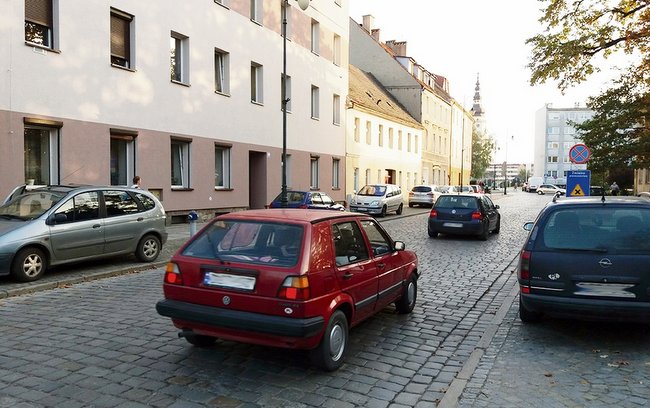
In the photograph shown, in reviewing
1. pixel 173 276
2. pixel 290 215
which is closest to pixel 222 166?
pixel 290 215

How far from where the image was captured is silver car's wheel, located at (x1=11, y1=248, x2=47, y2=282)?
8.45 metres

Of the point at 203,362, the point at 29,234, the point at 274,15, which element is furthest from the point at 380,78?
the point at 203,362

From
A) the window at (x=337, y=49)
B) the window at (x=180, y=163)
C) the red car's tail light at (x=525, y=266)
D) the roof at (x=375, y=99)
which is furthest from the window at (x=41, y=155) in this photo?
the roof at (x=375, y=99)

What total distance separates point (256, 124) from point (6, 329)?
1805 centimetres

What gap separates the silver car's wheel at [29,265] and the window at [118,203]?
157cm

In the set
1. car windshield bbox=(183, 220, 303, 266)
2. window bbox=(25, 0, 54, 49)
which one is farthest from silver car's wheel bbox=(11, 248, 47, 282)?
window bbox=(25, 0, 54, 49)

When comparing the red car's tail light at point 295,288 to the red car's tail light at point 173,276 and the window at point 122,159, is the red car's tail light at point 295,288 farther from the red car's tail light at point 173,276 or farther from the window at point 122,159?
the window at point 122,159

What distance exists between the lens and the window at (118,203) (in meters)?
10.2

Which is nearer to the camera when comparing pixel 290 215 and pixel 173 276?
pixel 173 276

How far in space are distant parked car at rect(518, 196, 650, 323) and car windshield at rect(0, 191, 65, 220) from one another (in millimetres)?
7685

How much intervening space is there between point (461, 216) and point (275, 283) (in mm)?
12850

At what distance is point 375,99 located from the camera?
4125 cm

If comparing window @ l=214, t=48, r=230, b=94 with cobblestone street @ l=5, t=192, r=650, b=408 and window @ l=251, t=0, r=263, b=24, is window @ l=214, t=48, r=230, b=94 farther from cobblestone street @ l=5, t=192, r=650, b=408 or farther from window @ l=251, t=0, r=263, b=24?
cobblestone street @ l=5, t=192, r=650, b=408

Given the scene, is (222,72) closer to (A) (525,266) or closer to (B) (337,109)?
(B) (337,109)
